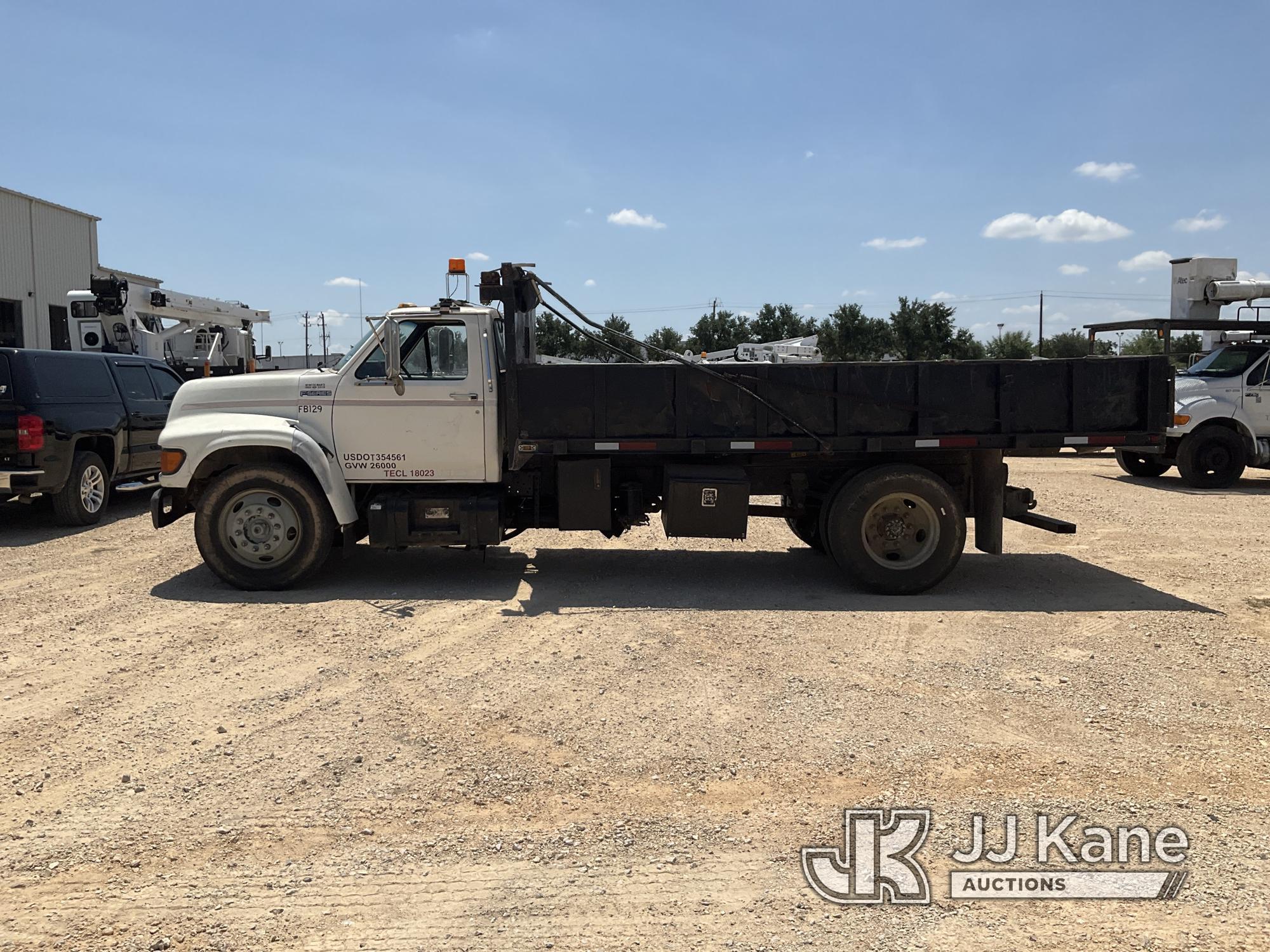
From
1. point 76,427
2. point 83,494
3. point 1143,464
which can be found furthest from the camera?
point 1143,464

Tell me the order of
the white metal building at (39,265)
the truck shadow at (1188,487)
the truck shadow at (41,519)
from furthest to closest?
the white metal building at (39,265)
the truck shadow at (1188,487)
the truck shadow at (41,519)

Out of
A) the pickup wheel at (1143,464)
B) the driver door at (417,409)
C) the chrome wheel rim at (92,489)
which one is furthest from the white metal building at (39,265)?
the pickup wheel at (1143,464)

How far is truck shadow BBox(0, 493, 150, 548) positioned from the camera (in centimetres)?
1014

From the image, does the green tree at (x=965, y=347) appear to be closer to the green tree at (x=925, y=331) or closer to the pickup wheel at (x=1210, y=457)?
the green tree at (x=925, y=331)

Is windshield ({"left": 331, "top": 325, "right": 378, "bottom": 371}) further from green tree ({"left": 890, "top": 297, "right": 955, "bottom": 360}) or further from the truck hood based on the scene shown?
green tree ({"left": 890, "top": 297, "right": 955, "bottom": 360})

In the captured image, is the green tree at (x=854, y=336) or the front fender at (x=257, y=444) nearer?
the front fender at (x=257, y=444)

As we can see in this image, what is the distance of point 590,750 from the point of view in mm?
4504

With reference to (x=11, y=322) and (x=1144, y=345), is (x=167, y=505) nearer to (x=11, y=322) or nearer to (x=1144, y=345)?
A: (x=11, y=322)

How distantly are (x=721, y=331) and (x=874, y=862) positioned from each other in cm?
5923

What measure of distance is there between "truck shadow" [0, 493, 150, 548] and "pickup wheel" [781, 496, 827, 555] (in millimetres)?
8124

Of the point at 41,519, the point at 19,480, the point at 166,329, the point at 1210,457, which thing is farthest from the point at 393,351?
the point at 166,329

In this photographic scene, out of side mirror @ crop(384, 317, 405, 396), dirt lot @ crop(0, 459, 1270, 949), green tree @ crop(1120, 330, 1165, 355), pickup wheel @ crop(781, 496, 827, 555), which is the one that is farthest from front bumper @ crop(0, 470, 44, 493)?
green tree @ crop(1120, 330, 1165, 355)

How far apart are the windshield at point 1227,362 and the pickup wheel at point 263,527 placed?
14318 millimetres

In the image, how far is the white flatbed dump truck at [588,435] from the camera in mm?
7664
